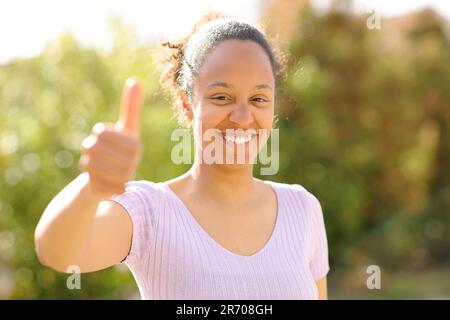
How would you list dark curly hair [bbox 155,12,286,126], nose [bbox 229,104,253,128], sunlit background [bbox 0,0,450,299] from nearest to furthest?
nose [bbox 229,104,253,128], dark curly hair [bbox 155,12,286,126], sunlit background [bbox 0,0,450,299]

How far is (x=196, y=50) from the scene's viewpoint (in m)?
1.75

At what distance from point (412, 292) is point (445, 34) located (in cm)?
388

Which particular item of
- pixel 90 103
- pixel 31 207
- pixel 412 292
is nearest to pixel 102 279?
pixel 31 207

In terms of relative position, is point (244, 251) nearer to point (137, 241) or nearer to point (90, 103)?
point (137, 241)

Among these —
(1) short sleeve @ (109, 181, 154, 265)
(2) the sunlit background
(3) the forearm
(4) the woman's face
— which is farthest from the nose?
(2) the sunlit background

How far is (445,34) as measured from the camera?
9.83m

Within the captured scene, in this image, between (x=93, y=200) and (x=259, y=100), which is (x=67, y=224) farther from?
(x=259, y=100)

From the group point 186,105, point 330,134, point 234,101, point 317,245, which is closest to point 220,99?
point 234,101

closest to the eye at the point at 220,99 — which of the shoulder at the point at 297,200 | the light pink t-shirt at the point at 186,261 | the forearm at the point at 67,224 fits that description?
the light pink t-shirt at the point at 186,261

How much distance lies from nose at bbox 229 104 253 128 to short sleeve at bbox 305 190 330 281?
0.39 m

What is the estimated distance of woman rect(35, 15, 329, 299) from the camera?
61.4 inches

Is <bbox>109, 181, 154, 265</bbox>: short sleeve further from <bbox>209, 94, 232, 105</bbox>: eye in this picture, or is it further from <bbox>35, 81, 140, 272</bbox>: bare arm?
<bbox>209, 94, 232, 105</bbox>: eye

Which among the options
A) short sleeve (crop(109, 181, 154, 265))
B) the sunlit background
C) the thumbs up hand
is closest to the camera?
the thumbs up hand

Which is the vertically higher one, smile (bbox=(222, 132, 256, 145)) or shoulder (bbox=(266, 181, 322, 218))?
smile (bbox=(222, 132, 256, 145))
